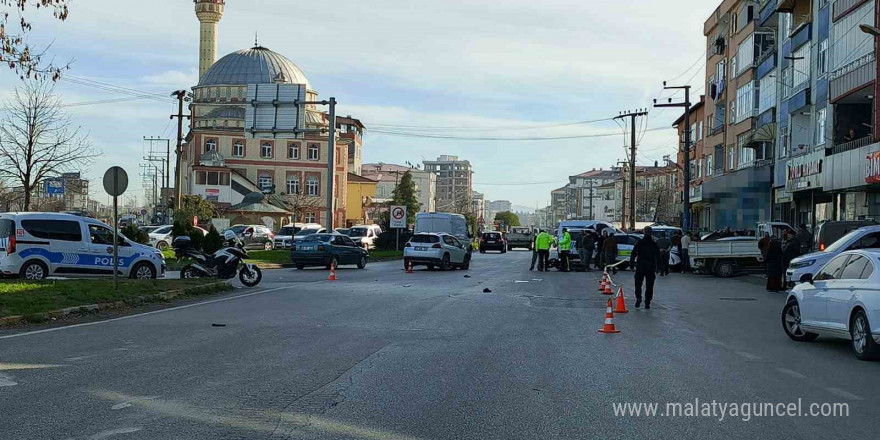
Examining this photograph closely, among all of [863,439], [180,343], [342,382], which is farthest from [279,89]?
[863,439]

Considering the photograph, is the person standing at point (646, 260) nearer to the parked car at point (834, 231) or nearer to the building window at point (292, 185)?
the parked car at point (834, 231)

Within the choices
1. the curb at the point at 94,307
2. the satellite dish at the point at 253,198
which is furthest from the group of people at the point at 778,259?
the satellite dish at the point at 253,198

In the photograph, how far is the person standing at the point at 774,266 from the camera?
82.4 feet

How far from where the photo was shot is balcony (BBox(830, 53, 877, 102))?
106 feet

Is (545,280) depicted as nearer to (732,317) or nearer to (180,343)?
(732,317)

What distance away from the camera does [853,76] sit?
3366 centimetres

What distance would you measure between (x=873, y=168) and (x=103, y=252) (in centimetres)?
2502

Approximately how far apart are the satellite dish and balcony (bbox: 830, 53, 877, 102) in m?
63.6

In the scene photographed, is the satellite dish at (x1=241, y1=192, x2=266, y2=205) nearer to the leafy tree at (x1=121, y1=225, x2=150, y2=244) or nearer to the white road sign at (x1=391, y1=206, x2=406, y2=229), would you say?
the white road sign at (x1=391, y1=206, x2=406, y2=229)

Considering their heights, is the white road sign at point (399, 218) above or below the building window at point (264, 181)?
below

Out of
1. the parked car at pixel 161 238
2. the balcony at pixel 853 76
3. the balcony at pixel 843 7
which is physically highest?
the balcony at pixel 843 7

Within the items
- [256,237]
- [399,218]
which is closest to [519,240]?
[399,218]

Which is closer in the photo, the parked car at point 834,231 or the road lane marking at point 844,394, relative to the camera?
the road lane marking at point 844,394

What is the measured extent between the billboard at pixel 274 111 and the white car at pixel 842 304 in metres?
27.7
